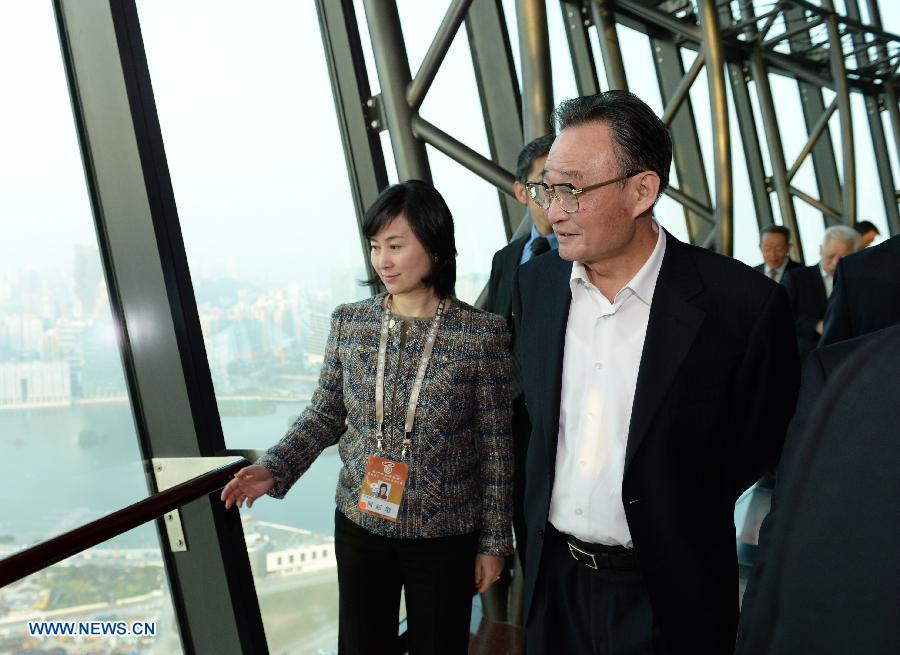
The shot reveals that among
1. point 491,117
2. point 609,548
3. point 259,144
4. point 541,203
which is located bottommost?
point 609,548

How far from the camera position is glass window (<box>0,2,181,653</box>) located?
1.93m

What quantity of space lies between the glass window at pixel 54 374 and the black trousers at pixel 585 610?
1165 mm

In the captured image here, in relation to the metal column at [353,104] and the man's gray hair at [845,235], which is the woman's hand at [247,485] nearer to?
the metal column at [353,104]

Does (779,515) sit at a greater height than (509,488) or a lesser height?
greater

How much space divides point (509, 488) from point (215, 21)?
1.98 metres

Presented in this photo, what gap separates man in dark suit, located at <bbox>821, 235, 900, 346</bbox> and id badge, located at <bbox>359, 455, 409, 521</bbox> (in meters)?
1.39

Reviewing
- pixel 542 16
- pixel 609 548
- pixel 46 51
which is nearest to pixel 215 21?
pixel 46 51

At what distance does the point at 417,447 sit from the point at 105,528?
2.41ft

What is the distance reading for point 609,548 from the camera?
1.63 meters

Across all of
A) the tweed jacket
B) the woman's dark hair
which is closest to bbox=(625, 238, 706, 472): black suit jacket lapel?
the tweed jacket

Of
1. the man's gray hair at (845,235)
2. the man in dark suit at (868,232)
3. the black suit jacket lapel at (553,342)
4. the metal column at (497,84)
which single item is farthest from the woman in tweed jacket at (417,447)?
the man in dark suit at (868,232)

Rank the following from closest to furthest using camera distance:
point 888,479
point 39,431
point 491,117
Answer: point 888,479 < point 39,431 < point 491,117

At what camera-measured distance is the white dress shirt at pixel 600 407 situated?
1.60 metres

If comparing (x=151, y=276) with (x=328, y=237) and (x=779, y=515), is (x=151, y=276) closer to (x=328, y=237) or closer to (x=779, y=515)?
(x=328, y=237)
